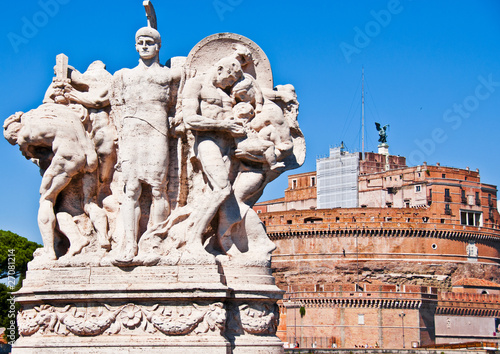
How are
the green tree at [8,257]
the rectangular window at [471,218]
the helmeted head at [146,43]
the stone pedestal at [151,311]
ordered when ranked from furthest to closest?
the rectangular window at [471,218]
the green tree at [8,257]
the helmeted head at [146,43]
the stone pedestal at [151,311]

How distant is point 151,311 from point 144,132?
92.5 inches

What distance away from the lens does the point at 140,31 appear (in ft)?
38.0

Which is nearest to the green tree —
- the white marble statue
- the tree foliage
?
the tree foliage

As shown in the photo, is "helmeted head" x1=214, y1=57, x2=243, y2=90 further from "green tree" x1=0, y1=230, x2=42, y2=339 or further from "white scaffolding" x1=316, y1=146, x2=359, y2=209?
"white scaffolding" x1=316, y1=146, x2=359, y2=209

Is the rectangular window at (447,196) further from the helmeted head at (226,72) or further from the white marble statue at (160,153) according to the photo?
the helmeted head at (226,72)

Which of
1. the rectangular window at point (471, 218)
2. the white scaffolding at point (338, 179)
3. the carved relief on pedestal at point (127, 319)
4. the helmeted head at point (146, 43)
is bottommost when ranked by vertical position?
the carved relief on pedestal at point (127, 319)

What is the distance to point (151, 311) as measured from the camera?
1083cm

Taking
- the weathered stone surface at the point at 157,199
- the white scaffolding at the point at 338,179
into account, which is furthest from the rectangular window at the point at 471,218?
the weathered stone surface at the point at 157,199

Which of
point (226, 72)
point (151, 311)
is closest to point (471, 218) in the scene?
point (226, 72)

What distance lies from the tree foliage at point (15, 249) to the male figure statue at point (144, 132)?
26.4 meters

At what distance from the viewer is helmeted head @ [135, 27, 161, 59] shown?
454 inches

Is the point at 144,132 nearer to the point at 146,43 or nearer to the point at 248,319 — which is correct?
the point at 146,43

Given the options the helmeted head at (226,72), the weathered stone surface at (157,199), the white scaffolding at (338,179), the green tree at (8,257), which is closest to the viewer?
the weathered stone surface at (157,199)

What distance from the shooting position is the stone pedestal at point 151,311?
10.7 m
